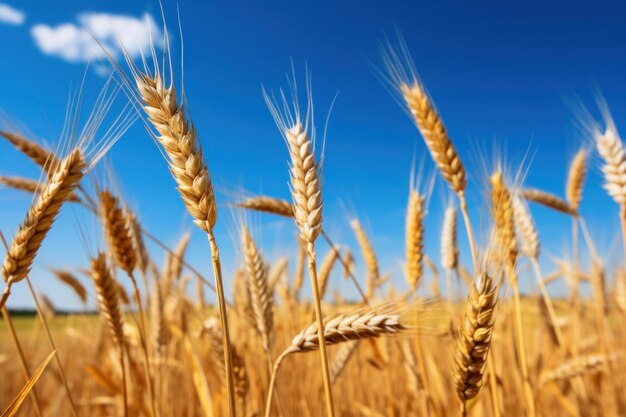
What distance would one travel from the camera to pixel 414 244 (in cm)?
216

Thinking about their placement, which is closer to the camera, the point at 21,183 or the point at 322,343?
the point at 322,343

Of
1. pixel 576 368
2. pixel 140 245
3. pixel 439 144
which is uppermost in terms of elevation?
pixel 439 144

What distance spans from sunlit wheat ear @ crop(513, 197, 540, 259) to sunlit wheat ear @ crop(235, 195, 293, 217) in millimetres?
1341

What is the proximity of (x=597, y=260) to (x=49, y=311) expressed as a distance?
620 centimetres

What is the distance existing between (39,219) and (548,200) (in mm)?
2823

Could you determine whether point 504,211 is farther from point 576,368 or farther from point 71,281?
point 71,281

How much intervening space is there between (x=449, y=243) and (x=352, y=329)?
4.74 feet

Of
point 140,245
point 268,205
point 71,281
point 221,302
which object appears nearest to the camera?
point 221,302

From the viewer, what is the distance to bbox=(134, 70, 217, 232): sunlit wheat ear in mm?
995

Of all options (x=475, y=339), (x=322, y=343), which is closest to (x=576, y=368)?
(x=475, y=339)

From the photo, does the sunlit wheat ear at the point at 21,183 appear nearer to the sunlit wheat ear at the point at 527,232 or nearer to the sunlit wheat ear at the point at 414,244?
the sunlit wheat ear at the point at 414,244

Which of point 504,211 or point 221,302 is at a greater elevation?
point 504,211

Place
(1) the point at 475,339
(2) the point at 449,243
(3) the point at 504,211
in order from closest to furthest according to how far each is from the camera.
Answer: (1) the point at 475,339, (3) the point at 504,211, (2) the point at 449,243

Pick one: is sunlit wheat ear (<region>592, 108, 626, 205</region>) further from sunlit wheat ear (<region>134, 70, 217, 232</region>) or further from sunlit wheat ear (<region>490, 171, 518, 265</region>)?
sunlit wheat ear (<region>134, 70, 217, 232</region>)
